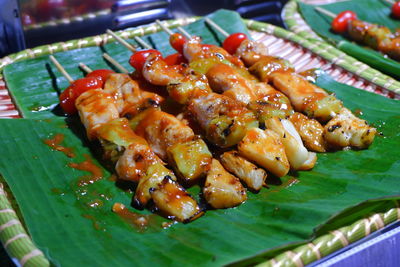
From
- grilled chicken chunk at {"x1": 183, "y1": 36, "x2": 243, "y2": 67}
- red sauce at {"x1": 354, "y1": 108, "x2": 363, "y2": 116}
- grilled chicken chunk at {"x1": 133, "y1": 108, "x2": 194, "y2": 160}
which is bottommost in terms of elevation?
red sauce at {"x1": 354, "y1": 108, "x2": 363, "y2": 116}

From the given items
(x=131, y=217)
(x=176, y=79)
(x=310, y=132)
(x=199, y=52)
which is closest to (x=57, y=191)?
(x=131, y=217)

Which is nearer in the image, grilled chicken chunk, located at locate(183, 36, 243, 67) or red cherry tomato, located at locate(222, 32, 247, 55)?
grilled chicken chunk, located at locate(183, 36, 243, 67)

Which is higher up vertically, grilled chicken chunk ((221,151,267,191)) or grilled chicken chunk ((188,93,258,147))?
grilled chicken chunk ((188,93,258,147))

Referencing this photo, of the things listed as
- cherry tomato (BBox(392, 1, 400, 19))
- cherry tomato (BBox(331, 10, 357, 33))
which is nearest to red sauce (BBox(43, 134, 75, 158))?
cherry tomato (BBox(331, 10, 357, 33))

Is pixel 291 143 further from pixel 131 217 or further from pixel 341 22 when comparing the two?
pixel 341 22

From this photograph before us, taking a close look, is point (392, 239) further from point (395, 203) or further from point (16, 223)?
point (16, 223)

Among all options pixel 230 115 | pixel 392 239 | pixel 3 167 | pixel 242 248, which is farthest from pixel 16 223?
pixel 392 239

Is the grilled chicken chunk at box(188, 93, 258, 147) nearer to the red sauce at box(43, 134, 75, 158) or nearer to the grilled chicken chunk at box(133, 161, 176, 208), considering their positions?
the grilled chicken chunk at box(133, 161, 176, 208)

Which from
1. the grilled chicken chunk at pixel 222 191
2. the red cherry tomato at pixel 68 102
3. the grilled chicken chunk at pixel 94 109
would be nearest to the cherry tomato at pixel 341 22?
Result: the grilled chicken chunk at pixel 94 109
